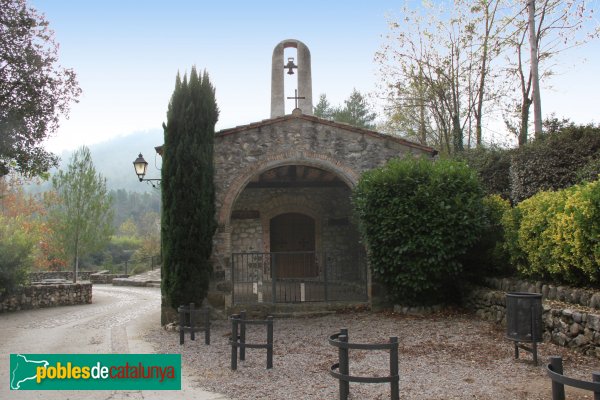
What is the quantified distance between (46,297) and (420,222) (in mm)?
11014

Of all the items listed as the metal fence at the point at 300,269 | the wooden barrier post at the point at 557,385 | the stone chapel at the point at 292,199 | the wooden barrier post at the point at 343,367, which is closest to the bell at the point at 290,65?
the stone chapel at the point at 292,199

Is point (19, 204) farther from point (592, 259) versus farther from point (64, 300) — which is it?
point (592, 259)

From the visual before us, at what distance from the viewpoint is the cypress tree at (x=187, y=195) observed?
9133 mm

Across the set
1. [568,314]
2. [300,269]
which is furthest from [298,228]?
[568,314]

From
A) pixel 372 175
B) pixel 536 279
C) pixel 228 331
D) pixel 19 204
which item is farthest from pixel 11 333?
pixel 19 204

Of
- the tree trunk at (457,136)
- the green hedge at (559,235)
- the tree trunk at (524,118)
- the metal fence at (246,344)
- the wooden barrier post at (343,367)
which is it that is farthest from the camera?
the tree trunk at (457,136)

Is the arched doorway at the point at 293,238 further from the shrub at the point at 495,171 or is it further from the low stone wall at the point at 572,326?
the low stone wall at the point at 572,326

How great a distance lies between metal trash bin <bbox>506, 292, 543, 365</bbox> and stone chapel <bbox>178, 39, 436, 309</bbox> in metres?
4.48

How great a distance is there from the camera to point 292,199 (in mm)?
14672

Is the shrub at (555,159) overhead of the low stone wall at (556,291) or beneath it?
overhead

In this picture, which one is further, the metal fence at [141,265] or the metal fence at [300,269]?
the metal fence at [141,265]

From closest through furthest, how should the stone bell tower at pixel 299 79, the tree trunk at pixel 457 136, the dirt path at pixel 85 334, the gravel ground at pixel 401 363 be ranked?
the gravel ground at pixel 401 363, the dirt path at pixel 85 334, the stone bell tower at pixel 299 79, the tree trunk at pixel 457 136

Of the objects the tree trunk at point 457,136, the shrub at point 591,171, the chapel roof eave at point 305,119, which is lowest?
the shrub at point 591,171

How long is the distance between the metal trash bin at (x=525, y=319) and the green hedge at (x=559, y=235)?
1.09m
